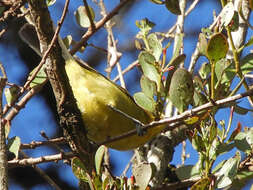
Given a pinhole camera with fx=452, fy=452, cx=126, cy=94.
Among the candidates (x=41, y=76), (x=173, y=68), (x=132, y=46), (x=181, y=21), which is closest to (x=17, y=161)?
(x=41, y=76)

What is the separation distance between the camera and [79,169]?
1.55m

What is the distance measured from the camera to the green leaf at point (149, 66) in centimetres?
154

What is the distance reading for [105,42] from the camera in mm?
3812

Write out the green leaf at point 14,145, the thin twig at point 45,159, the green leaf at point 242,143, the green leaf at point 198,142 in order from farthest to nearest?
the green leaf at point 14,145 → the thin twig at point 45,159 → the green leaf at point 242,143 → the green leaf at point 198,142

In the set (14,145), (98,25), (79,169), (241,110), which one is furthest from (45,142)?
(241,110)

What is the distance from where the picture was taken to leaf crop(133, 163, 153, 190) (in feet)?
4.61

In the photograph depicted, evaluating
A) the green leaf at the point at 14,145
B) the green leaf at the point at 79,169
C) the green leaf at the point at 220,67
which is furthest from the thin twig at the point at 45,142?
the green leaf at the point at 220,67

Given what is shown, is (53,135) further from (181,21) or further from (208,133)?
(208,133)

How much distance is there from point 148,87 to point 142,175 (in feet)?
1.00

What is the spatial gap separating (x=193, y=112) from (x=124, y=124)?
0.91 meters

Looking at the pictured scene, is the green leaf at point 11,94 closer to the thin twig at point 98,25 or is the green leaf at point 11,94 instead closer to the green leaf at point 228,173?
the thin twig at point 98,25

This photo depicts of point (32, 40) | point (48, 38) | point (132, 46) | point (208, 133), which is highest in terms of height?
point (132, 46)

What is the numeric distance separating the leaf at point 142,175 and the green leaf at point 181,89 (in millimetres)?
220

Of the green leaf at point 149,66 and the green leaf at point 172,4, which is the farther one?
the green leaf at point 172,4
